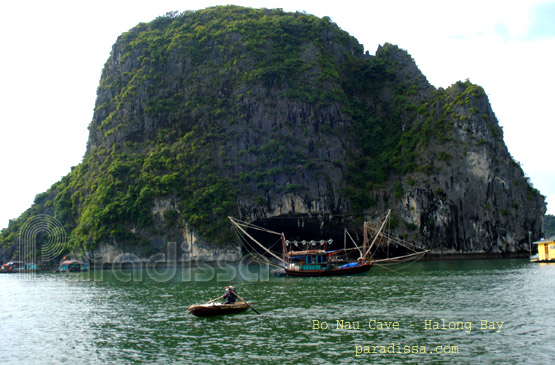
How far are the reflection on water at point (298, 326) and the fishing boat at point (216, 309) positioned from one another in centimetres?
61

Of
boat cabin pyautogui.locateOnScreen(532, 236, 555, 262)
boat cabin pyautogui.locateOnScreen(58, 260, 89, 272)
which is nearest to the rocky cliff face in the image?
boat cabin pyautogui.locateOnScreen(58, 260, 89, 272)

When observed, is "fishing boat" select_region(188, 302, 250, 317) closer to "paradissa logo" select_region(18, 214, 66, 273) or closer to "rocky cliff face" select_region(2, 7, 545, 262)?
"rocky cliff face" select_region(2, 7, 545, 262)

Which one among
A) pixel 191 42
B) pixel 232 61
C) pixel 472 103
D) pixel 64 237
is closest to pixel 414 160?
pixel 472 103

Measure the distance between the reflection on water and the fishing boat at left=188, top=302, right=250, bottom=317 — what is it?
61 centimetres


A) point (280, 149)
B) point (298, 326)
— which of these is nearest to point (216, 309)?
point (298, 326)

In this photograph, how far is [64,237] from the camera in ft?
355

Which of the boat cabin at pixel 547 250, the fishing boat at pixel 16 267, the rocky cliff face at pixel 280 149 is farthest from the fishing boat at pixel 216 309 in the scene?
the fishing boat at pixel 16 267

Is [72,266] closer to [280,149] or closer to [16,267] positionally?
[16,267]

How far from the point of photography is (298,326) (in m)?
28.5

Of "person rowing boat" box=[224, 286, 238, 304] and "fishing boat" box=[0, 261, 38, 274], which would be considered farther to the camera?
"fishing boat" box=[0, 261, 38, 274]

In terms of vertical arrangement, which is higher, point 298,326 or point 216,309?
point 216,309

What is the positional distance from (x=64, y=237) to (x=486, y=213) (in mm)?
79378

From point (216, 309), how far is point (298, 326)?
6328 mm

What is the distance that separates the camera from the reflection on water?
2306 centimetres
